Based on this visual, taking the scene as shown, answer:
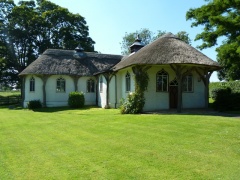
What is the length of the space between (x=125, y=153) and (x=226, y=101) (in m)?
13.6

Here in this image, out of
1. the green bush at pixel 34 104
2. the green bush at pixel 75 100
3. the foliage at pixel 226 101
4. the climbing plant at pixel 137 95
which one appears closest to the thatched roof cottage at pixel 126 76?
the climbing plant at pixel 137 95

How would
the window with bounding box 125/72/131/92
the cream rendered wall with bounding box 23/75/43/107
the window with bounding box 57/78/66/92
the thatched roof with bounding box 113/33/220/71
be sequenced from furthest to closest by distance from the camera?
the window with bounding box 57/78/66/92
the cream rendered wall with bounding box 23/75/43/107
the window with bounding box 125/72/131/92
the thatched roof with bounding box 113/33/220/71

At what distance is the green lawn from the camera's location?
6.04 metres

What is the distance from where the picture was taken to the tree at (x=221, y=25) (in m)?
19.6

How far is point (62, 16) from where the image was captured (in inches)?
1692

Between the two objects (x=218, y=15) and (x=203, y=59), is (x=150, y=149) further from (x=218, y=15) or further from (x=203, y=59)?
(x=218, y=15)

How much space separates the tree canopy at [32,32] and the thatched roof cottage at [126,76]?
1183cm

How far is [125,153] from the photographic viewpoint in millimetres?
7598

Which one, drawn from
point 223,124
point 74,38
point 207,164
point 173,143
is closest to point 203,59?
point 223,124

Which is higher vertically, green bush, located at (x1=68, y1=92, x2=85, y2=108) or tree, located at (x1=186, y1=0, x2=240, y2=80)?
tree, located at (x1=186, y1=0, x2=240, y2=80)

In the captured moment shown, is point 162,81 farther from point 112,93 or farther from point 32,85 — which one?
point 32,85

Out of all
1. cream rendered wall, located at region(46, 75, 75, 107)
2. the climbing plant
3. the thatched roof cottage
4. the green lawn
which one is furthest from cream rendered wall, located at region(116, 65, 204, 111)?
cream rendered wall, located at region(46, 75, 75, 107)

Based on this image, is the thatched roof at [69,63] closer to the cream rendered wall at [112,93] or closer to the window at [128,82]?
the cream rendered wall at [112,93]

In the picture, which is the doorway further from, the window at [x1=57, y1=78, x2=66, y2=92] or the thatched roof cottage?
the window at [x1=57, y1=78, x2=66, y2=92]
